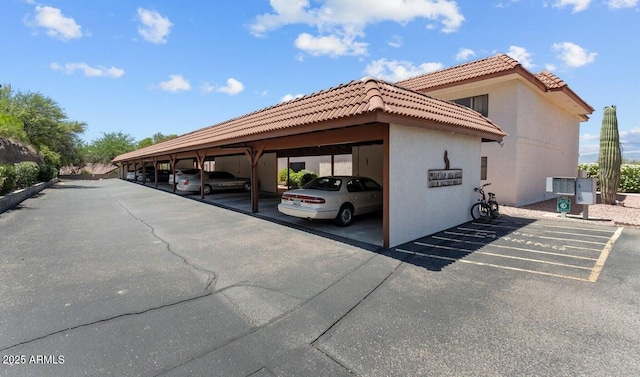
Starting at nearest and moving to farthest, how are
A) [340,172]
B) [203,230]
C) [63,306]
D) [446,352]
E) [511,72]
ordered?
[446,352] → [63,306] → [203,230] → [511,72] → [340,172]

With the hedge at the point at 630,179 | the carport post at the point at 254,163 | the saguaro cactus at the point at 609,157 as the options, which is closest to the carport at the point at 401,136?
the carport post at the point at 254,163

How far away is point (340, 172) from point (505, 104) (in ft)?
43.3

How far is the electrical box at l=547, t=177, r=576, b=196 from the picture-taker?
9.47m

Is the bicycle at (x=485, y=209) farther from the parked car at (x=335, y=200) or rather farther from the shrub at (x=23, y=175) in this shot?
the shrub at (x=23, y=175)

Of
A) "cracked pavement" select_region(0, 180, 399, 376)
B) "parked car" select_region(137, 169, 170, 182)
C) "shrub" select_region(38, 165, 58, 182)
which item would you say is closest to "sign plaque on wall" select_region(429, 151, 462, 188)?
"cracked pavement" select_region(0, 180, 399, 376)

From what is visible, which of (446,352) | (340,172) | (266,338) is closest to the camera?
(446,352)

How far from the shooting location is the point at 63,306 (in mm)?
3686

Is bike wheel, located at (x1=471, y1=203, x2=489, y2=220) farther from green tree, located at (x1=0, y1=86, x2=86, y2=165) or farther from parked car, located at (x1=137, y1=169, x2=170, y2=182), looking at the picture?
green tree, located at (x1=0, y1=86, x2=86, y2=165)

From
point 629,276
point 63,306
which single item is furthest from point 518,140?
point 63,306

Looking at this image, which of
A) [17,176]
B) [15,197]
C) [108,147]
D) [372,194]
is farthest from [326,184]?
[108,147]

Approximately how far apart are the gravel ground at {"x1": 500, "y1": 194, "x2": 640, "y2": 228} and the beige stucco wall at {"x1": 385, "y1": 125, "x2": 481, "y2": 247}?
128 inches

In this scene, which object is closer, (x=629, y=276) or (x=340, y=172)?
(x=629, y=276)

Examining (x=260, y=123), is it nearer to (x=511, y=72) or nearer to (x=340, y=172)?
(x=511, y=72)

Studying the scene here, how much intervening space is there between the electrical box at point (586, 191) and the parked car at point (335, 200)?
602cm
